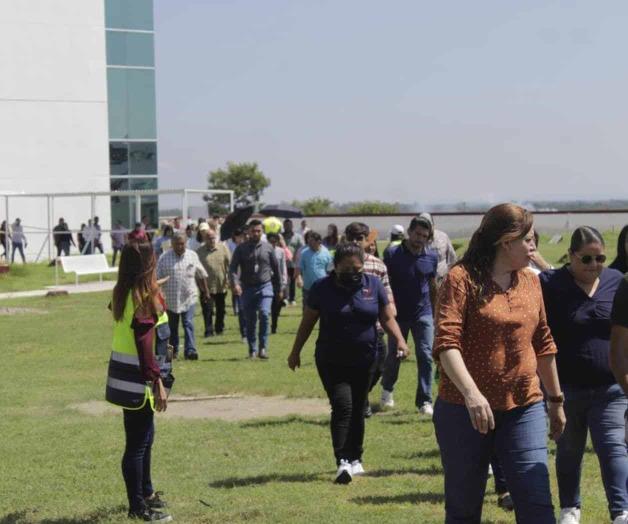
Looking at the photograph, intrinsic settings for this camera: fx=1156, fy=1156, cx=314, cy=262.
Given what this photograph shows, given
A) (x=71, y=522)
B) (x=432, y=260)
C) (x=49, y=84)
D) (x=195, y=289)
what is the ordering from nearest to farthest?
(x=71, y=522) < (x=432, y=260) < (x=195, y=289) < (x=49, y=84)

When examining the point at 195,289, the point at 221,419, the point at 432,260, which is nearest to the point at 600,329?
the point at 432,260

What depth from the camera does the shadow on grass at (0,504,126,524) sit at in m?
7.64

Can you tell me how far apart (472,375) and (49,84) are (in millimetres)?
47764

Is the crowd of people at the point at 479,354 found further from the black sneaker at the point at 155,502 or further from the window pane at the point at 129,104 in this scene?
the window pane at the point at 129,104

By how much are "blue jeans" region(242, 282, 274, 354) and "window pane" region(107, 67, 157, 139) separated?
36869 mm

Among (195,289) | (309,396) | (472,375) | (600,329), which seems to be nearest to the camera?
(472,375)

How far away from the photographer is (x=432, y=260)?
1130 centimetres

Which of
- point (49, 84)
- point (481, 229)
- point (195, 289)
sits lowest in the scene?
point (195, 289)

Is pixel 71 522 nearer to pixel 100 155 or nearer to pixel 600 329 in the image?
pixel 600 329

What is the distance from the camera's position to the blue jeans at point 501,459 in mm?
5117

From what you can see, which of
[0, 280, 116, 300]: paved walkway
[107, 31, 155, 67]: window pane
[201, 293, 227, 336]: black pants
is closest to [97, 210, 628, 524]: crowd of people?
[201, 293, 227, 336]: black pants

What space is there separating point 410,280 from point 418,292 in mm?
143

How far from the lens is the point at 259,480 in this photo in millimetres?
8719

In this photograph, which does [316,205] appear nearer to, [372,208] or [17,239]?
[372,208]
